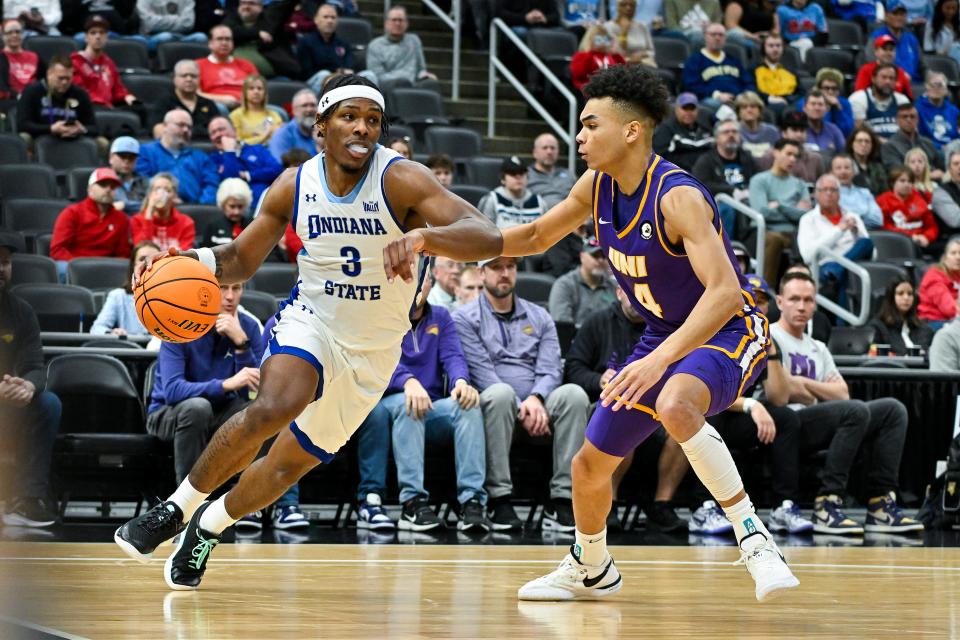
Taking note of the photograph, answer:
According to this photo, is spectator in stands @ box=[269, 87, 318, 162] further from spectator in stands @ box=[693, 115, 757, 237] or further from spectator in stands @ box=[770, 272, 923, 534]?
spectator in stands @ box=[770, 272, 923, 534]

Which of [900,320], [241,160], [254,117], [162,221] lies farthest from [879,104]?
[162,221]

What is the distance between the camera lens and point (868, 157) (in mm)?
14109

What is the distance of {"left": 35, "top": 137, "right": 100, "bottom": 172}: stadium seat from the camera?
11.2 m

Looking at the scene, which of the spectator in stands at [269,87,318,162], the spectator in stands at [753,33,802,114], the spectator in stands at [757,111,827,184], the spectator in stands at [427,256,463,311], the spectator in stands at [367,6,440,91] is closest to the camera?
the spectator in stands at [427,256,463,311]

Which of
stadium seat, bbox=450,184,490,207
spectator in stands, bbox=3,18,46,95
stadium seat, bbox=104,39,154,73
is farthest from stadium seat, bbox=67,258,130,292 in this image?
stadium seat, bbox=104,39,154,73

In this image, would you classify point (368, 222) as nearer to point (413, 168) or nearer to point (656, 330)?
point (413, 168)

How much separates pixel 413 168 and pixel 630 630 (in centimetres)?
185

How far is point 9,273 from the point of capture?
4.95 feet

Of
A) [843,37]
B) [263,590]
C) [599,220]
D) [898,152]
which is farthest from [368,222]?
[843,37]

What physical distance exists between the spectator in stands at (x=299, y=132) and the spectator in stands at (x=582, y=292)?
2.74 meters

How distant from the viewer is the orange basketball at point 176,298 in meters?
4.69

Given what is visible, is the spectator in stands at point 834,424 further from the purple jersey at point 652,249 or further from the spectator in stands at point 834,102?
the spectator in stands at point 834,102

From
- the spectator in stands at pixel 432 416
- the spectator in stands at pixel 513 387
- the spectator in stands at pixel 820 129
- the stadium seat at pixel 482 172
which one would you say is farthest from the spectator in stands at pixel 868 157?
the spectator in stands at pixel 432 416

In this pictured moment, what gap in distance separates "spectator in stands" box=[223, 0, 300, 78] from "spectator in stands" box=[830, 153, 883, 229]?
5452mm
